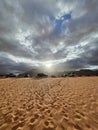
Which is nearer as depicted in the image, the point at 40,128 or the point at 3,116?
the point at 40,128

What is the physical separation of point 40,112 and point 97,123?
7.90 feet

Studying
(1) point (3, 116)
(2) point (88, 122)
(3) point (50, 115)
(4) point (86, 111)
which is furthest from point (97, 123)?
(1) point (3, 116)

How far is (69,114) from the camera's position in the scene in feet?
17.1

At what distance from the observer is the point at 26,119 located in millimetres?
4781

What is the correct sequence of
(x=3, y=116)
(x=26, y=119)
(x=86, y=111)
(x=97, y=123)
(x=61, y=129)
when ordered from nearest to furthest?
(x=61, y=129) → (x=97, y=123) → (x=26, y=119) → (x=3, y=116) → (x=86, y=111)

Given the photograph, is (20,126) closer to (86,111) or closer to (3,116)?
(3,116)

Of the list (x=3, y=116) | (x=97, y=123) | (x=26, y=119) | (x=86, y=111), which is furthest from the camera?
(x=86, y=111)

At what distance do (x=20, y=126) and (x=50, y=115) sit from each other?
4.55 feet

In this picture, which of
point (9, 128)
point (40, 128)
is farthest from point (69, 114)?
point (9, 128)

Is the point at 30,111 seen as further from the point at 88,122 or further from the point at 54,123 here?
the point at 88,122

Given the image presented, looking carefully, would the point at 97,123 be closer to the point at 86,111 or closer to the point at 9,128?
the point at 86,111

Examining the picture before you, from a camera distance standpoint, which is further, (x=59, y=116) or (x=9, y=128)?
(x=59, y=116)

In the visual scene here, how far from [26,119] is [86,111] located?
105 inches

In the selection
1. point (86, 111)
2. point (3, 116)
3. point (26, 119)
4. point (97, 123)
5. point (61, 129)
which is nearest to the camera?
point (61, 129)
